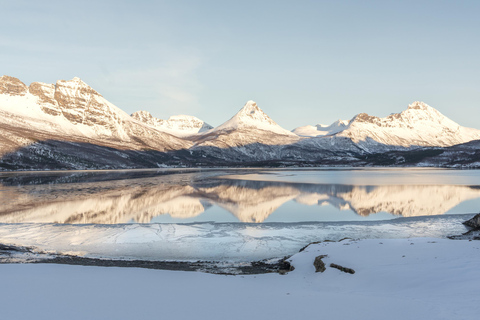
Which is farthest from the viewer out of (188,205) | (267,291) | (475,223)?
(188,205)

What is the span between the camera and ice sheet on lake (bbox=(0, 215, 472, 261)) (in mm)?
21406

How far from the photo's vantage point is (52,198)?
47.6m

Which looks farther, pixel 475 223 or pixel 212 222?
pixel 212 222

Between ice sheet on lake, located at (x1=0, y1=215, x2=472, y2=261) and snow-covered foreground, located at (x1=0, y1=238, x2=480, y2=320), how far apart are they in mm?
6224

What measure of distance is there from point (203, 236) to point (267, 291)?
48.1 feet

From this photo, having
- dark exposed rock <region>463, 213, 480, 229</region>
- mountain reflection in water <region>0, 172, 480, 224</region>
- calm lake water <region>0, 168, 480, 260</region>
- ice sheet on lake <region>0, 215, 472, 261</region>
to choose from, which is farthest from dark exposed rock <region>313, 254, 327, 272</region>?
dark exposed rock <region>463, 213, 480, 229</region>

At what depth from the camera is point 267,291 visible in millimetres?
11977

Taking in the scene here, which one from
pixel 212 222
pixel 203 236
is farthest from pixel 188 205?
pixel 203 236

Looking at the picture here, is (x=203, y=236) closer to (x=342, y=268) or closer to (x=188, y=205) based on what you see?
(x=342, y=268)

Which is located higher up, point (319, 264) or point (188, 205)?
point (319, 264)

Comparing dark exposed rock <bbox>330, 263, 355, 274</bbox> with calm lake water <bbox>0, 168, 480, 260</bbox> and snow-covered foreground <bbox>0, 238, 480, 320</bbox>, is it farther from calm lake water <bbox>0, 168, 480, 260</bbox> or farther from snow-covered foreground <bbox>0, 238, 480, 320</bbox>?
calm lake water <bbox>0, 168, 480, 260</bbox>

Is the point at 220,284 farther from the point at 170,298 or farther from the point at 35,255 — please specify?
the point at 35,255

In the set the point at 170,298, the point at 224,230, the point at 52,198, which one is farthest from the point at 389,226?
the point at 52,198

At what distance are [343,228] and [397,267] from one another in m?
14.7
